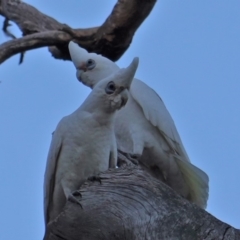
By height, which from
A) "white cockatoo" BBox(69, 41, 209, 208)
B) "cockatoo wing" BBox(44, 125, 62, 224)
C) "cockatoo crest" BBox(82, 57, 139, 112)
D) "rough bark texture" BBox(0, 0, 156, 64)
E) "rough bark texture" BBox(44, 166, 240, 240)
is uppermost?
"rough bark texture" BBox(0, 0, 156, 64)

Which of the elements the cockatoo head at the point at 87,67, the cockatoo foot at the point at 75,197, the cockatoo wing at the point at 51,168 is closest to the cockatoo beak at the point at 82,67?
the cockatoo head at the point at 87,67

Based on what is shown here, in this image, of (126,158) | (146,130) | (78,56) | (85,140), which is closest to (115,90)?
(85,140)

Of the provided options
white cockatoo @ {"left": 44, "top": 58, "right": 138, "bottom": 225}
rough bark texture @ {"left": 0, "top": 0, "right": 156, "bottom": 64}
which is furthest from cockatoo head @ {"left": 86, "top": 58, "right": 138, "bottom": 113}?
rough bark texture @ {"left": 0, "top": 0, "right": 156, "bottom": 64}

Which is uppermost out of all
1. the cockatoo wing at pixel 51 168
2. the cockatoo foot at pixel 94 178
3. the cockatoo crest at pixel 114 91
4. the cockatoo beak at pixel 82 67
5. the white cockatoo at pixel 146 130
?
the cockatoo beak at pixel 82 67

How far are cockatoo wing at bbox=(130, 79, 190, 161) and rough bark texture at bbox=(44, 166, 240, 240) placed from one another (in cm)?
166

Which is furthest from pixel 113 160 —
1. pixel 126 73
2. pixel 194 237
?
pixel 194 237

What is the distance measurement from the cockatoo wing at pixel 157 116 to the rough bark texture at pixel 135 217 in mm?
1656

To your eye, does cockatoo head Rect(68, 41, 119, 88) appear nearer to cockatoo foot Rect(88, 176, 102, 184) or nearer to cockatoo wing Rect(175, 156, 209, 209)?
cockatoo wing Rect(175, 156, 209, 209)

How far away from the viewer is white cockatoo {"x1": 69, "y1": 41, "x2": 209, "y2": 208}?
4578mm

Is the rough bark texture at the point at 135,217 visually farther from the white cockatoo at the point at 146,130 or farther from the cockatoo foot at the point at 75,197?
the white cockatoo at the point at 146,130

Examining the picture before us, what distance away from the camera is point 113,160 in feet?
12.1

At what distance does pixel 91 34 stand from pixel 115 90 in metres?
2.77

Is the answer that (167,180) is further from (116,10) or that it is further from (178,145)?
(116,10)

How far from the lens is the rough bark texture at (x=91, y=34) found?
19.2 feet
